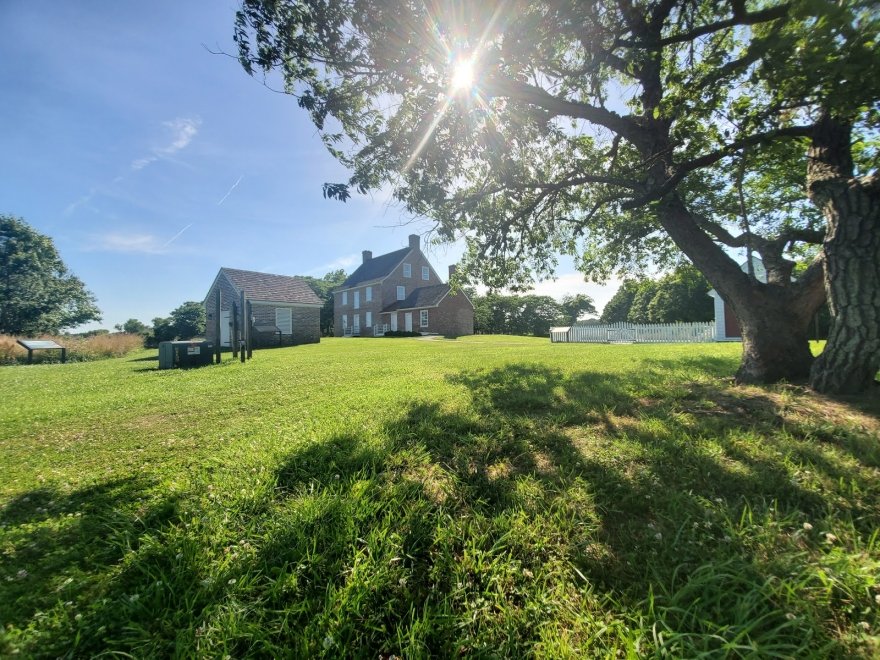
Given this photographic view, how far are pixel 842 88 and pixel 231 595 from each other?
5.44 metres

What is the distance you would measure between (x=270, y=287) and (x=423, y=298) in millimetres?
12662

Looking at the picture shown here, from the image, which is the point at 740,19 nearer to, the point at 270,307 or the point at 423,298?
the point at 270,307

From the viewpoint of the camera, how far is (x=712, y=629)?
124 cm

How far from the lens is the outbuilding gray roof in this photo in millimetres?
27984

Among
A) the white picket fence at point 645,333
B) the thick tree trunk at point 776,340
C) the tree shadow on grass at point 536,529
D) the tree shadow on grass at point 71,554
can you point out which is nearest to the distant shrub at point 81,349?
the tree shadow on grass at point 71,554

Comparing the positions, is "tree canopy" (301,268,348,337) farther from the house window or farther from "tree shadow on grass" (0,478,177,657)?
"tree shadow on grass" (0,478,177,657)

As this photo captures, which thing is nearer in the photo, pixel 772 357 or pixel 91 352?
pixel 772 357

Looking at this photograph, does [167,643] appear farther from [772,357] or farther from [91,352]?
[91,352]

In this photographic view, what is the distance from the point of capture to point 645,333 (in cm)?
1941

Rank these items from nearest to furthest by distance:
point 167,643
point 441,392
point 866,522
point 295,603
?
1. point 167,643
2. point 295,603
3. point 866,522
4. point 441,392

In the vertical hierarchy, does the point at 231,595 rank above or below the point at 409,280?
below

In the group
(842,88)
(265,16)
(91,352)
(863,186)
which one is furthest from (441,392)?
(91,352)

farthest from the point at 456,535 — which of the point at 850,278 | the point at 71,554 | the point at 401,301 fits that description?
the point at 401,301

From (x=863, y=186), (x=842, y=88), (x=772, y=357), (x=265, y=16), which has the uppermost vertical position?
(x=265, y=16)
